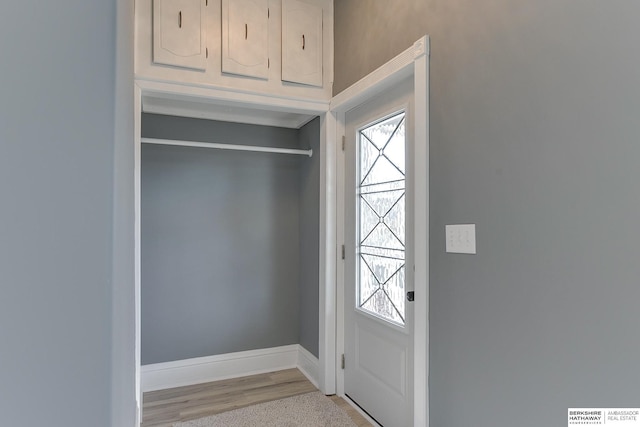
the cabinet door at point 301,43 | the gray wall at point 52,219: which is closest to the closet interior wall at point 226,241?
the cabinet door at point 301,43

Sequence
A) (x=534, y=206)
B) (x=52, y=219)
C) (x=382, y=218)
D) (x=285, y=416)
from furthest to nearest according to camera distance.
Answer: (x=285, y=416), (x=382, y=218), (x=534, y=206), (x=52, y=219)

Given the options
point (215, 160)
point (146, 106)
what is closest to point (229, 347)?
point (215, 160)

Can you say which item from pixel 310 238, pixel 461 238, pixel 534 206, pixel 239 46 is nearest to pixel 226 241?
pixel 310 238

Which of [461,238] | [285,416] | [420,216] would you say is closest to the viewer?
[461,238]

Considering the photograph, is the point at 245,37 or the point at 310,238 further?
the point at 310,238

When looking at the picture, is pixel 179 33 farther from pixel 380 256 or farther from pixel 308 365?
pixel 308 365

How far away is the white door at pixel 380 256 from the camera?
1930 millimetres

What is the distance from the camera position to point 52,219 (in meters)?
0.44

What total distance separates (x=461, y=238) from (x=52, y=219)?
4.56 ft

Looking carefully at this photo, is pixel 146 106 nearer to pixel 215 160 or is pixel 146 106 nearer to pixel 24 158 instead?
pixel 215 160

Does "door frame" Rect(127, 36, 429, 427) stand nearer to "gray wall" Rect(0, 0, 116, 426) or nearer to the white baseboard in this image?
the white baseboard

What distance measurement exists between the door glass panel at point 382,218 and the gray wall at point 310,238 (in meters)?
0.53

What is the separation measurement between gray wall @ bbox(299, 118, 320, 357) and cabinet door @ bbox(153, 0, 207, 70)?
102 cm

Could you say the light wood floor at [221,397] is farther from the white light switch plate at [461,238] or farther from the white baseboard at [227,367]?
the white light switch plate at [461,238]
